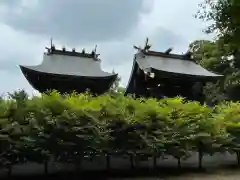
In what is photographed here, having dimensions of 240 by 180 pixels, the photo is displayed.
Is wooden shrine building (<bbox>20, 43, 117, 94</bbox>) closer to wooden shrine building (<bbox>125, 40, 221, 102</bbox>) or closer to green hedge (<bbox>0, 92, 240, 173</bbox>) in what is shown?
wooden shrine building (<bbox>125, 40, 221, 102</bbox>)

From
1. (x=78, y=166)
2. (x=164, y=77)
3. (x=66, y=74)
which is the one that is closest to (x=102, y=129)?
(x=78, y=166)

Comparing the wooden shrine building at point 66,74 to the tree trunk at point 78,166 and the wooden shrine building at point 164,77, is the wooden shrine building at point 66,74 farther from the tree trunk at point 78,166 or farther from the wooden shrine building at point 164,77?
the tree trunk at point 78,166

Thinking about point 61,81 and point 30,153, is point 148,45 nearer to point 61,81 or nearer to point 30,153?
point 61,81

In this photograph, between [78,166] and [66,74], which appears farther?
[66,74]

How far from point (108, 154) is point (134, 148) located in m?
0.78

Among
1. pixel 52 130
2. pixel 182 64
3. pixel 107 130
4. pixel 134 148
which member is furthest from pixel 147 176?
pixel 182 64

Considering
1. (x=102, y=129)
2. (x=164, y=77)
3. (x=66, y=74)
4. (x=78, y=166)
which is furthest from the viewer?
(x=66, y=74)

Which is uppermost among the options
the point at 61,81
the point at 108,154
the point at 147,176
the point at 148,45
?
the point at 148,45

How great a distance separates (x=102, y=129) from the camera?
9.50 m

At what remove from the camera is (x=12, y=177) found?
959 centimetres

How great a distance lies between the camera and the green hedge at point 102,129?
8914mm

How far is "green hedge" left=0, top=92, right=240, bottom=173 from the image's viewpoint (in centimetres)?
891

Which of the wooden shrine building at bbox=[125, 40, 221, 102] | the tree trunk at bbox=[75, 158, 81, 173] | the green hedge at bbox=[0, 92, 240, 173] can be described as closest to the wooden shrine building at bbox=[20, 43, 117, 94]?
the wooden shrine building at bbox=[125, 40, 221, 102]

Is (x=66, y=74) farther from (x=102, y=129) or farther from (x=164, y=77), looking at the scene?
(x=102, y=129)
